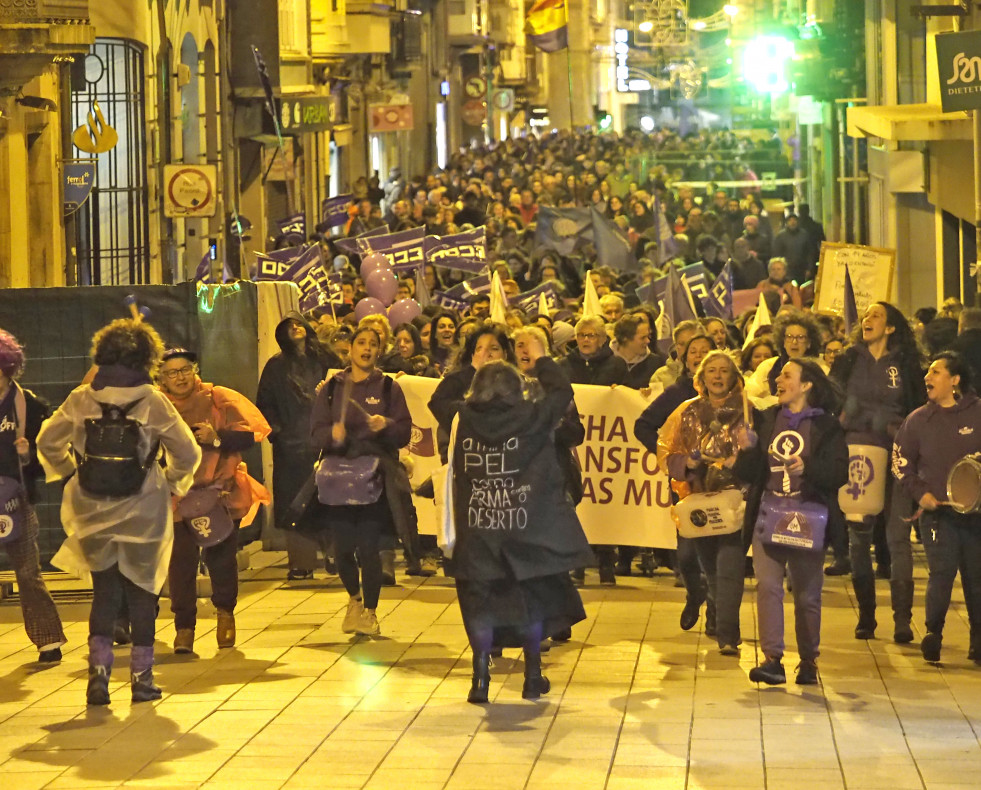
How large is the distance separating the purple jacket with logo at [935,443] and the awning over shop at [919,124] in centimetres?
1050

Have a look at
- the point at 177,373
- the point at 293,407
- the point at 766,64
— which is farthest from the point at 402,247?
the point at 766,64

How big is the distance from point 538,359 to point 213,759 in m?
2.58

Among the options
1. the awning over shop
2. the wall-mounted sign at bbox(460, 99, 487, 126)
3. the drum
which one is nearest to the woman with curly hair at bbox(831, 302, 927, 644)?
the drum

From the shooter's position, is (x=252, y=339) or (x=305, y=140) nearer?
(x=252, y=339)

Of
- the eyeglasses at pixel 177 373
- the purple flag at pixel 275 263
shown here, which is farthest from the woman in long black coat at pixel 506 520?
the purple flag at pixel 275 263

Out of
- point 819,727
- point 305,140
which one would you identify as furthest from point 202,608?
point 305,140

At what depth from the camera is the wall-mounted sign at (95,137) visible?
795 inches

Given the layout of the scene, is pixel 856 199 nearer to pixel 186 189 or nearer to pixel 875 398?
pixel 186 189

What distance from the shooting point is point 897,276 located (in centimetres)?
2662

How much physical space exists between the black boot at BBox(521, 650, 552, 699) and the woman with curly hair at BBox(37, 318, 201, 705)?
166cm

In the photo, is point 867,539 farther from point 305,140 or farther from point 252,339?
point 305,140

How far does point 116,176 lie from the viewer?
2336 cm

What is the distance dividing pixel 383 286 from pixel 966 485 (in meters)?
9.57

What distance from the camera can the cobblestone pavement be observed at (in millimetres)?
7641
